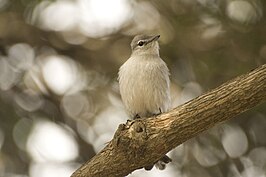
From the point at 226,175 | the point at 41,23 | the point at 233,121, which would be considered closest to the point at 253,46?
the point at 233,121

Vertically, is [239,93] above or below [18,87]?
below

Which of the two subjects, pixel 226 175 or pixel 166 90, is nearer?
pixel 166 90

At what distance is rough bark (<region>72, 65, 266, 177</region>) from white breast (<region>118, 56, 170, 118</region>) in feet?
3.32

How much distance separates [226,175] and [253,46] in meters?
1.18

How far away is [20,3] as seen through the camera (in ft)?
20.1

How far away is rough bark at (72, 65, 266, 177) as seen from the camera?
145 inches

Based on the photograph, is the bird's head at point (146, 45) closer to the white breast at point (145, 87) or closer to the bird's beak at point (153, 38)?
the bird's beak at point (153, 38)

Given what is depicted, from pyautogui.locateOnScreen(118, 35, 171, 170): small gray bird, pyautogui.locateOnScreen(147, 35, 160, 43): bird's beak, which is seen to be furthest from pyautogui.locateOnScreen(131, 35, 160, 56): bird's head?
pyautogui.locateOnScreen(118, 35, 171, 170): small gray bird

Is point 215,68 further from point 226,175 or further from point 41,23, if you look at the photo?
point 41,23

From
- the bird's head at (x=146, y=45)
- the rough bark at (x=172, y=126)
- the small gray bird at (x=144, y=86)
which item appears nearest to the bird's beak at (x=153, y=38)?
the bird's head at (x=146, y=45)

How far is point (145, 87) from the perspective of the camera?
5066 mm

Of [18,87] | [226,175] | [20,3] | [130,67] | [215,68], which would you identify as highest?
[20,3]

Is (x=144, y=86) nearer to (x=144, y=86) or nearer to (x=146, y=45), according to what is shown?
(x=144, y=86)

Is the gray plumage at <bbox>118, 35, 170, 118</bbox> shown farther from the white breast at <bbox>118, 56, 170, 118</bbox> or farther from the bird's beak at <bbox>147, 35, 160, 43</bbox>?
the bird's beak at <bbox>147, 35, 160, 43</bbox>
